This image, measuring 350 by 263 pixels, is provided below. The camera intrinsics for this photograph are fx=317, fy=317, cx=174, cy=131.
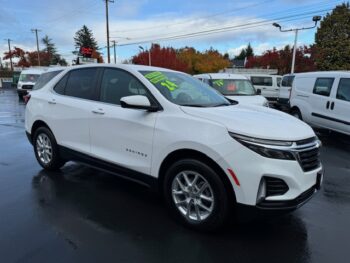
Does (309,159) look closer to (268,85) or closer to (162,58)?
(268,85)

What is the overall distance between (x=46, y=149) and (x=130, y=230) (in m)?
2.65

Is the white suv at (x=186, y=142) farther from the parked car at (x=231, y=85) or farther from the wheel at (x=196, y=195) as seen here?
the parked car at (x=231, y=85)

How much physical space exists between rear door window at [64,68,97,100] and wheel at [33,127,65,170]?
0.82 m

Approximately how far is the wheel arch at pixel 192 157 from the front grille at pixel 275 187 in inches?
13.4

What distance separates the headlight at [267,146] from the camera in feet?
9.74

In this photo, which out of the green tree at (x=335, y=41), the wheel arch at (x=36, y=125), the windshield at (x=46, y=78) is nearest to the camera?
the wheel arch at (x=36, y=125)

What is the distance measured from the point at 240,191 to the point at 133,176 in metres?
1.46

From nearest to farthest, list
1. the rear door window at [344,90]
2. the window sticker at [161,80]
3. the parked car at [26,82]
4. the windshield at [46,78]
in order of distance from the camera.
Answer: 1. the window sticker at [161,80]
2. the windshield at [46,78]
3. the rear door window at [344,90]
4. the parked car at [26,82]

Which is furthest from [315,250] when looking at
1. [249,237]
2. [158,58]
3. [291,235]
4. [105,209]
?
[158,58]

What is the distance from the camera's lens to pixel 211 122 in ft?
10.6

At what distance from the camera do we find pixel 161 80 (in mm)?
4074

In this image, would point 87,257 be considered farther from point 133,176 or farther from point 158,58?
point 158,58

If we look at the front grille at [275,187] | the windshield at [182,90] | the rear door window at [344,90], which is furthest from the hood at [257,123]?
the rear door window at [344,90]

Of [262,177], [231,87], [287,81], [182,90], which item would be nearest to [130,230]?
[262,177]
